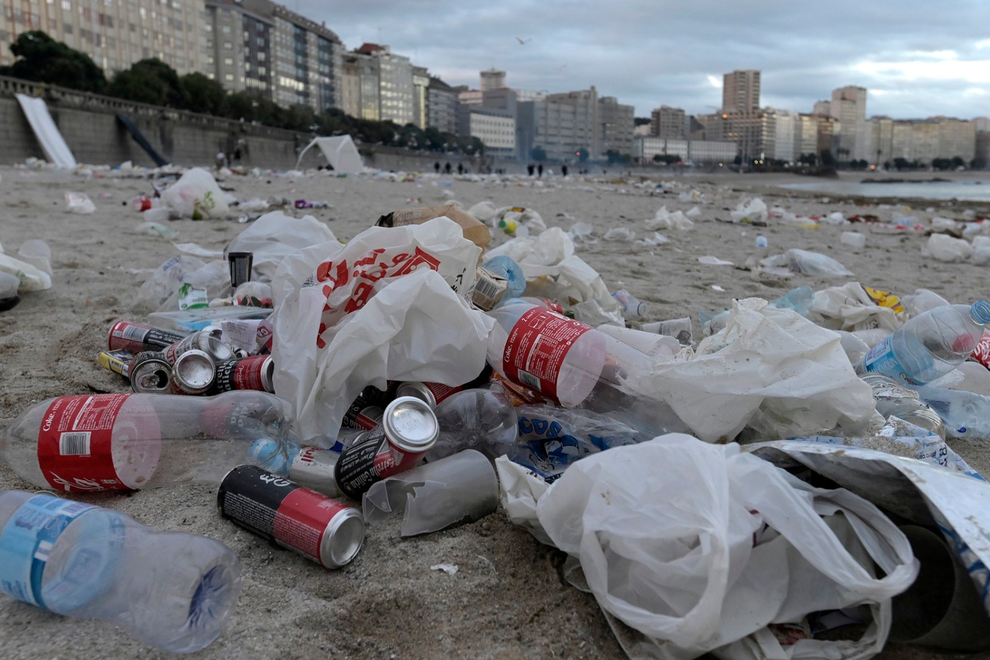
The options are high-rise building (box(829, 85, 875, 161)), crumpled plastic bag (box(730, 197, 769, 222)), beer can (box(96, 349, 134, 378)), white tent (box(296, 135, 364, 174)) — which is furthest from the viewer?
high-rise building (box(829, 85, 875, 161))

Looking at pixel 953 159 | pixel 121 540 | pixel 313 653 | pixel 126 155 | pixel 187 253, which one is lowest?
pixel 313 653

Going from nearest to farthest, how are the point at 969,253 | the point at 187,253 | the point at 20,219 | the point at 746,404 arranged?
the point at 746,404, the point at 187,253, the point at 969,253, the point at 20,219

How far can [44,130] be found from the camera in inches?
889

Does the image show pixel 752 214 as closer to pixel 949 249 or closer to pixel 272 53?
pixel 949 249

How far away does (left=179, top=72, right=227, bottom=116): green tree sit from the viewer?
37031 mm

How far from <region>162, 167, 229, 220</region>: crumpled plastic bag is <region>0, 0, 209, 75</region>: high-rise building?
45.5 m

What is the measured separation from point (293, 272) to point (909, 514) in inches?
60.3

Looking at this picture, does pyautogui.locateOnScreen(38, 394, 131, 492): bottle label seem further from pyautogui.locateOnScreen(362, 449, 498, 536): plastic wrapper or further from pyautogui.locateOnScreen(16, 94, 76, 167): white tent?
pyautogui.locateOnScreen(16, 94, 76, 167): white tent

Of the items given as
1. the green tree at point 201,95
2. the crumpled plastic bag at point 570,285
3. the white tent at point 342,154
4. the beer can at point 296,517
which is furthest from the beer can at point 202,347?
the green tree at point 201,95

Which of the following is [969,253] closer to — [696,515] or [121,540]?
[696,515]

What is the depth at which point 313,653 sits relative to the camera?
3.28 feet

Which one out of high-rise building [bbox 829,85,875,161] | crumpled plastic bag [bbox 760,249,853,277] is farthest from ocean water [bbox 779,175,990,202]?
high-rise building [bbox 829,85,875,161]

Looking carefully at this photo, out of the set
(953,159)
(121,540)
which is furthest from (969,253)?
(953,159)

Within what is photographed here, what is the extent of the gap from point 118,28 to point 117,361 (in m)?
57.2
